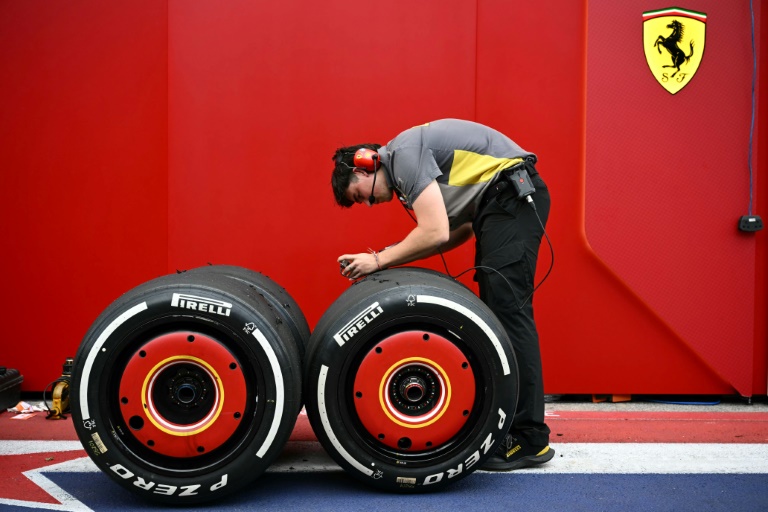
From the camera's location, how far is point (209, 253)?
4.40 m

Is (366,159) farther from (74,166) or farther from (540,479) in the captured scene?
(74,166)

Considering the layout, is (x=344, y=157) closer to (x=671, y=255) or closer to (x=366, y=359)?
(x=366, y=359)

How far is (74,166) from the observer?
4.38 meters

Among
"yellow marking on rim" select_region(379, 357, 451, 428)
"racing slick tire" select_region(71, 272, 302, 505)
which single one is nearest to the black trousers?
"yellow marking on rim" select_region(379, 357, 451, 428)

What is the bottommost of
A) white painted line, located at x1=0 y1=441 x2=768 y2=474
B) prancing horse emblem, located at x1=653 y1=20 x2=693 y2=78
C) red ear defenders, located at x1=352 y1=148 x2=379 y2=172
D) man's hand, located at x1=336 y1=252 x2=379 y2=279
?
white painted line, located at x1=0 y1=441 x2=768 y2=474

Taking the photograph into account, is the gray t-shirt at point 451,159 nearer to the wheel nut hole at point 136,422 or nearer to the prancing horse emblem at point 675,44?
the wheel nut hole at point 136,422

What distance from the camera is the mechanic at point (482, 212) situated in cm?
324

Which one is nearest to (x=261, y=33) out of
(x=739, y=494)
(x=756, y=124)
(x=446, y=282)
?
(x=446, y=282)

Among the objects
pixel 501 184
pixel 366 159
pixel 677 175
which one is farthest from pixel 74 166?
pixel 677 175

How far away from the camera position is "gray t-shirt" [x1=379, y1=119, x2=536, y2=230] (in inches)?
128

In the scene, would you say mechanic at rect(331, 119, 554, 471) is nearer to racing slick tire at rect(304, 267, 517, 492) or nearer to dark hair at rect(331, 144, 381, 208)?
dark hair at rect(331, 144, 381, 208)

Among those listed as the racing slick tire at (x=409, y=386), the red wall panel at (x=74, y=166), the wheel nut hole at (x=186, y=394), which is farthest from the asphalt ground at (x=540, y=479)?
the red wall panel at (x=74, y=166)

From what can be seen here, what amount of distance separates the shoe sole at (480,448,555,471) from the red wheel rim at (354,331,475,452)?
44cm

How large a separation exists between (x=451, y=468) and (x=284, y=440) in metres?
0.64
